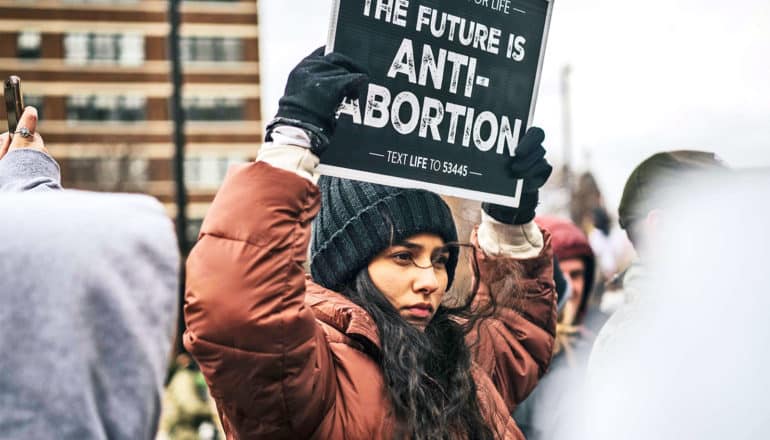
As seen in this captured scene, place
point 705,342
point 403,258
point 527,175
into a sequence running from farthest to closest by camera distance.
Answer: point 527,175
point 403,258
point 705,342

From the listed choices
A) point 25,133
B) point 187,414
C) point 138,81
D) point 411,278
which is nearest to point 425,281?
point 411,278

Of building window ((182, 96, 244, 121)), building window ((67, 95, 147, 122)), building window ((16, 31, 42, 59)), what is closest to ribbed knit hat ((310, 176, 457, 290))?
building window ((67, 95, 147, 122))

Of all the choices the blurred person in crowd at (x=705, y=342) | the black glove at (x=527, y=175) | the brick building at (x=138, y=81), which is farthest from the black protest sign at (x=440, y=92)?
the brick building at (x=138, y=81)

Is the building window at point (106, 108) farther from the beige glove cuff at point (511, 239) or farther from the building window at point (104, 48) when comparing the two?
the beige glove cuff at point (511, 239)

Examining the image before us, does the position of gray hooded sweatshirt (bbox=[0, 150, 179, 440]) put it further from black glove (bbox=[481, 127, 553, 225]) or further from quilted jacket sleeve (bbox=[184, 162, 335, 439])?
black glove (bbox=[481, 127, 553, 225])

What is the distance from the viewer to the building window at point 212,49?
52875 millimetres

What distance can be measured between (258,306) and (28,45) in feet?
173

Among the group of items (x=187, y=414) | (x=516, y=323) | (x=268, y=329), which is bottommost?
(x=187, y=414)

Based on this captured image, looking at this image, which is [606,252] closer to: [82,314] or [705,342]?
[705,342]

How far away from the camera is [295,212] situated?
1856 mm

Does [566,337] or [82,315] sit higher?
[82,315]

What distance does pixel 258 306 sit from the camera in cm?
178

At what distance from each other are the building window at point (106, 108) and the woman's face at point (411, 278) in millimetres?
50562

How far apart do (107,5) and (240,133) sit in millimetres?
10050
